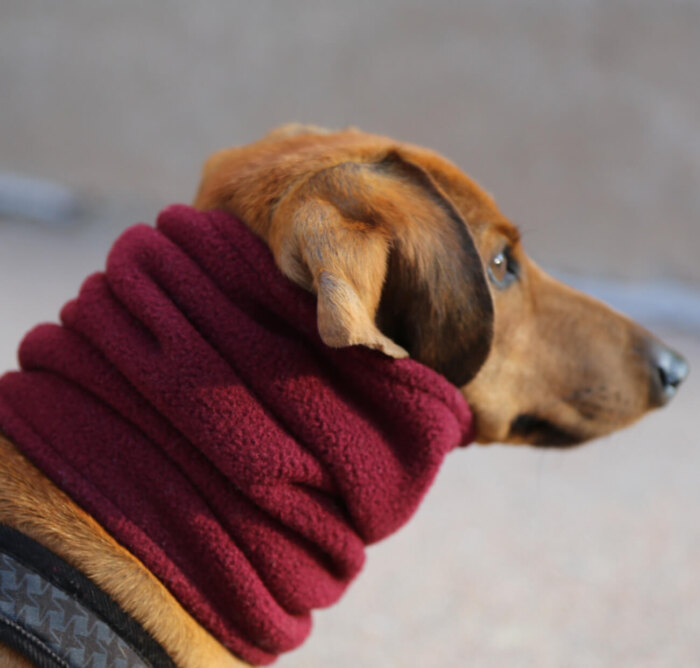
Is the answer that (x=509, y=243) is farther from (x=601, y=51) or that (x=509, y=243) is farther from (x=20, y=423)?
(x=601, y=51)

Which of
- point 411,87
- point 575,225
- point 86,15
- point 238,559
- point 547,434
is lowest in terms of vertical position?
point 238,559

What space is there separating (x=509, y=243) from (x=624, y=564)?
129cm

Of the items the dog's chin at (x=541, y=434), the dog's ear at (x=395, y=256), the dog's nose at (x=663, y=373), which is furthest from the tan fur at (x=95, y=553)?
the dog's nose at (x=663, y=373)

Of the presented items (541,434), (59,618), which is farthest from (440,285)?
(59,618)

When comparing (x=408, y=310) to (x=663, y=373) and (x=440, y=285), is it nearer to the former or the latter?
(x=440, y=285)

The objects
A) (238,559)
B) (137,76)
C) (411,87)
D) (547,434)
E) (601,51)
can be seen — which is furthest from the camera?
(137,76)

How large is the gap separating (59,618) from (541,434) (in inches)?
34.0

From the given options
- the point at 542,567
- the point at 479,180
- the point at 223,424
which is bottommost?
the point at 223,424

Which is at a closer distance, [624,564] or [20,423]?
[20,423]

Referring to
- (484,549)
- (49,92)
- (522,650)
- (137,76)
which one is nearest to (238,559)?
(522,650)

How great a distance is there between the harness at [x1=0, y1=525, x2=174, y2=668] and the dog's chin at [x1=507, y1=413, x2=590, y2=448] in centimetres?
70

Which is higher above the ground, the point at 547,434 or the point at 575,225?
the point at 575,225

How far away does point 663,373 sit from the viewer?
148 cm

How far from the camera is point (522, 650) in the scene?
6.55 feet
